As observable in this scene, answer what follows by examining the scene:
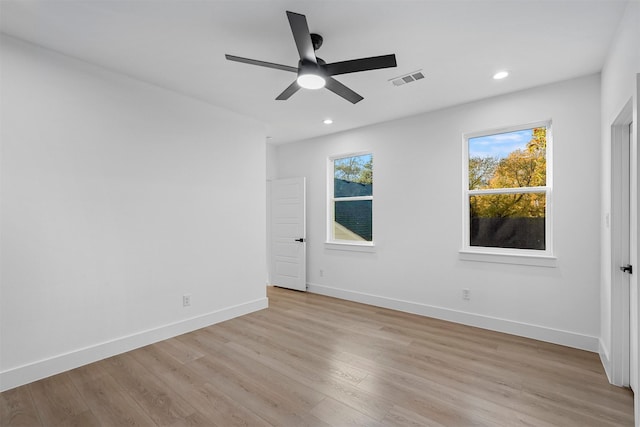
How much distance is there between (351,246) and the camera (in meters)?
4.85

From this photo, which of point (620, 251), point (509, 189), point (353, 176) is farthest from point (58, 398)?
point (509, 189)

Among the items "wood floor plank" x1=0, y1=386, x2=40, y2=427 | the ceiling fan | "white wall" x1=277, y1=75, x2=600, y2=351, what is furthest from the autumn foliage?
"wood floor plank" x1=0, y1=386, x2=40, y2=427

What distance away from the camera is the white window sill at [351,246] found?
4.66 meters

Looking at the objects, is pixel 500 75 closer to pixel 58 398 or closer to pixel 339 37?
pixel 339 37

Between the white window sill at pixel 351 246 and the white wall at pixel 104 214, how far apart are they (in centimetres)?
159

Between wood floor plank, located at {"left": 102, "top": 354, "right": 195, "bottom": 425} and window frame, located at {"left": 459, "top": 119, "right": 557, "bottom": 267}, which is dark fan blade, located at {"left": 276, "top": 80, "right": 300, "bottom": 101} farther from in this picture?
wood floor plank, located at {"left": 102, "top": 354, "right": 195, "bottom": 425}

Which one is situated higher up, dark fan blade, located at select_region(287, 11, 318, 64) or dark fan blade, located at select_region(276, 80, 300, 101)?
dark fan blade, located at select_region(287, 11, 318, 64)

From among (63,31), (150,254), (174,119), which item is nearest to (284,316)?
(150,254)

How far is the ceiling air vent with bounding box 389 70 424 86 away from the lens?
9.79ft

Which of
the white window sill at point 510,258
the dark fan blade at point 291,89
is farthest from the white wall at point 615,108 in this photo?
the dark fan blade at point 291,89

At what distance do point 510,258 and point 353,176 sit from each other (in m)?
2.52

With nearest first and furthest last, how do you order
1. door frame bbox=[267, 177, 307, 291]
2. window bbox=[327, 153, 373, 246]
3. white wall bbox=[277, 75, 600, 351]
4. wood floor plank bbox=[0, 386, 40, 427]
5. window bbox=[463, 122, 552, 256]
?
1. wood floor plank bbox=[0, 386, 40, 427]
2. white wall bbox=[277, 75, 600, 351]
3. window bbox=[463, 122, 552, 256]
4. window bbox=[327, 153, 373, 246]
5. door frame bbox=[267, 177, 307, 291]

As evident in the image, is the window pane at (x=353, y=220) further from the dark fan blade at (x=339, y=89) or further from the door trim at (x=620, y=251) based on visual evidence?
the door trim at (x=620, y=251)

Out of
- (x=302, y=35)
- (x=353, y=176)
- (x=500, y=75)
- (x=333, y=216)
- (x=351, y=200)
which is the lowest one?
(x=333, y=216)
